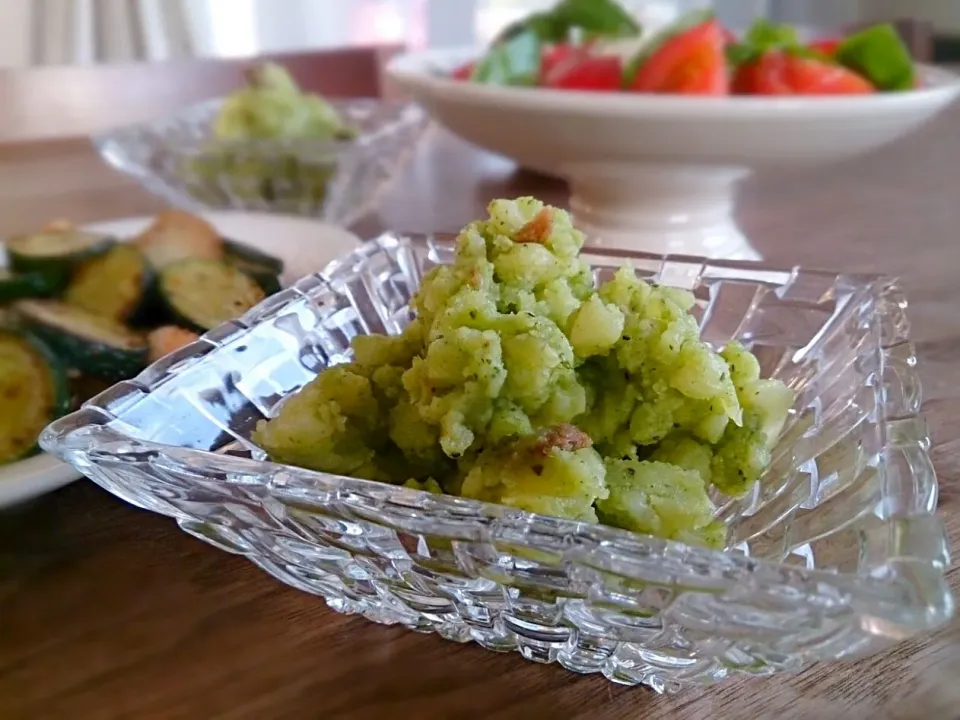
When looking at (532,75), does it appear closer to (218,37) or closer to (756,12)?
(218,37)

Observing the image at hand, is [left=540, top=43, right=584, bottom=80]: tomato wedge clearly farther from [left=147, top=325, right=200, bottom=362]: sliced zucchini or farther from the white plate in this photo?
[left=147, top=325, right=200, bottom=362]: sliced zucchini

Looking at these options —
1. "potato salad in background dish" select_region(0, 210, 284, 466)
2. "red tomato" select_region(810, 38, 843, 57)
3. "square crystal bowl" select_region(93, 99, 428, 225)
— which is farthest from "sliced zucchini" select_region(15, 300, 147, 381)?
"red tomato" select_region(810, 38, 843, 57)

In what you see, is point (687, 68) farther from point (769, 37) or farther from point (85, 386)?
point (85, 386)

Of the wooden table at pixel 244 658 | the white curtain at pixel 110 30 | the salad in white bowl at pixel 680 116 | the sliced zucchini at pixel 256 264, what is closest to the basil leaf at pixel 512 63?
the salad in white bowl at pixel 680 116

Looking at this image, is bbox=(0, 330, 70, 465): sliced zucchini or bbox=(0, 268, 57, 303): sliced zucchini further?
bbox=(0, 268, 57, 303): sliced zucchini

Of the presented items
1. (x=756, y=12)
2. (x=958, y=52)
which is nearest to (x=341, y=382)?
(x=958, y=52)
